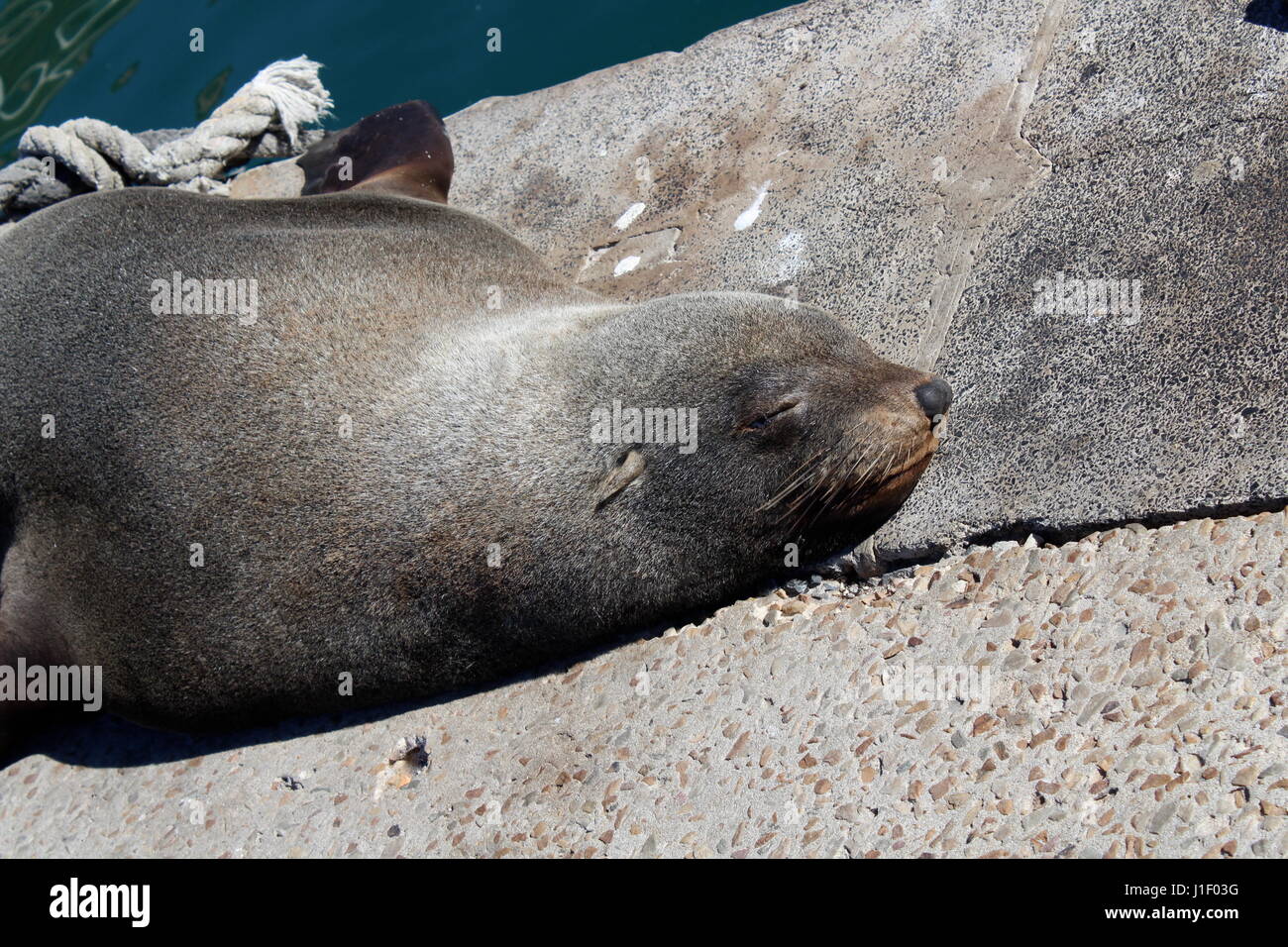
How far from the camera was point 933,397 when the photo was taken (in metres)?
3.71

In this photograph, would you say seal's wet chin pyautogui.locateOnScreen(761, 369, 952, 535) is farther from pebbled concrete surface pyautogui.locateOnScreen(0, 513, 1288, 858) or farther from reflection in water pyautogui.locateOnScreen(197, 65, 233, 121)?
reflection in water pyautogui.locateOnScreen(197, 65, 233, 121)

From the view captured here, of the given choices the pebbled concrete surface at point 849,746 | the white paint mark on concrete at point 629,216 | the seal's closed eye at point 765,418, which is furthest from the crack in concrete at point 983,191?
the white paint mark on concrete at point 629,216

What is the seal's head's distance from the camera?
3.62m

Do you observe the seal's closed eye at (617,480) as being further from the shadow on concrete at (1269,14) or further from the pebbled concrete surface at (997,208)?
the shadow on concrete at (1269,14)

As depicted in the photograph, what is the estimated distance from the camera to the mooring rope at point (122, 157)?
705cm

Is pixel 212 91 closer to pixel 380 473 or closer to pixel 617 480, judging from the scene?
pixel 380 473

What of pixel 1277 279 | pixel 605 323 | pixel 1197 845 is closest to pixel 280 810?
pixel 605 323

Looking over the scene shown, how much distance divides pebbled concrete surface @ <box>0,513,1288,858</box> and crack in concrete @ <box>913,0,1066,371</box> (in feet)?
3.66

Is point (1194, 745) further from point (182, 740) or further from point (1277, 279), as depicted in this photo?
point (182, 740)

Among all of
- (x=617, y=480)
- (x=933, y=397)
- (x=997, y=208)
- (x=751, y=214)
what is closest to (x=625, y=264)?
(x=751, y=214)

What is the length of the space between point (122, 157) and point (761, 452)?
5.31 m

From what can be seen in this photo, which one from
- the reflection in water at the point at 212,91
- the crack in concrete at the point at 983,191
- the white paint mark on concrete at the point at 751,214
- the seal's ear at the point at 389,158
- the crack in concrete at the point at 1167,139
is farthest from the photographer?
the reflection in water at the point at 212,91

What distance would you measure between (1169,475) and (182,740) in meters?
3.45

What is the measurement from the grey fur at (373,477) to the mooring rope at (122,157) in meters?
3.06
